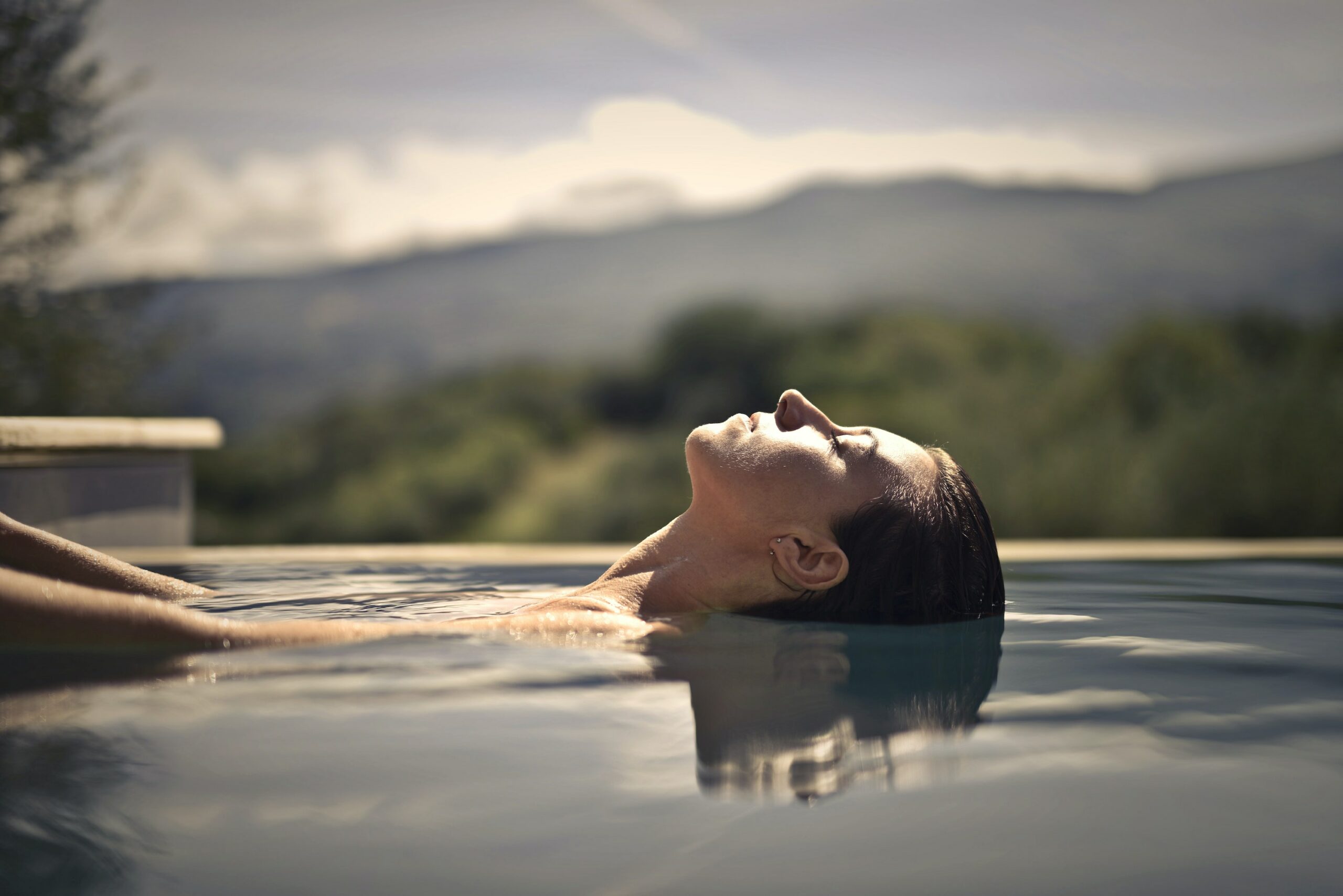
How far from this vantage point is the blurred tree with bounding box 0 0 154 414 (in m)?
10.1

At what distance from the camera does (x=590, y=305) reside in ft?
61.1

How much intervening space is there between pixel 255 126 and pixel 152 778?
18.5 meters

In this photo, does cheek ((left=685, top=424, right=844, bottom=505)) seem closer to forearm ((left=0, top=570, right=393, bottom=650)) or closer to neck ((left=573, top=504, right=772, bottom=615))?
neck ((left=573, top=504, right=772, bottom=615))

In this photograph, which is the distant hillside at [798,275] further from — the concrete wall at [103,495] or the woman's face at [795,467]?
the woman's face at [795,467]

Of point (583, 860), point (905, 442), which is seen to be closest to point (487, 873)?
point (583, 860)

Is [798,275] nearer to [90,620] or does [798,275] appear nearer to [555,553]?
[555,553]

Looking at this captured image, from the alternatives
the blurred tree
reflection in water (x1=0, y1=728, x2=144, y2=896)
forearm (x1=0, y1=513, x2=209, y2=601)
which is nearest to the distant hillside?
the blurred tree

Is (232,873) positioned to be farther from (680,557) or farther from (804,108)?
(804,108)

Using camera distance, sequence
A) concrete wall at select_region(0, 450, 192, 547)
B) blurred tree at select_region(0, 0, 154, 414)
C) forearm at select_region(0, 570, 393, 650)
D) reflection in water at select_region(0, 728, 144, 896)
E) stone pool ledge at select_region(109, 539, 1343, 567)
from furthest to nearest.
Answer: blurred tree at select_region(0, 0, 154, 414) → stone pool ledge at select_region(109, 539, 1343, 567) → concrete wall at select_region(0, 450, 192, 547) → forearm at select_region(0, 570, 393, 650) → reflection in water at select_region(0, 728, 144, 896)

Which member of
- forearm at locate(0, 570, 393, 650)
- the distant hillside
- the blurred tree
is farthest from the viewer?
the distant hillside

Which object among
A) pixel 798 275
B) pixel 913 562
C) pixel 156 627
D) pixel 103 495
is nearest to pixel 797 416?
pixel 913 562

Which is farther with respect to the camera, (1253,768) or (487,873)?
(1253,768)

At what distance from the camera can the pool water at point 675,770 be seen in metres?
0.96

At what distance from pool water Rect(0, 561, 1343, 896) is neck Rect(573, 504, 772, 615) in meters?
0.38
